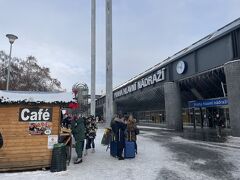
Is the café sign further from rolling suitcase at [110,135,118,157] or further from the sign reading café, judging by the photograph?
the sign reading café

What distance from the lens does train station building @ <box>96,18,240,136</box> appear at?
17689 mm

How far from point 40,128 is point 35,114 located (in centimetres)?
50

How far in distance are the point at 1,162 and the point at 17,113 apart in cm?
160

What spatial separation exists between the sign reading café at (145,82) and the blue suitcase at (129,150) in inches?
748

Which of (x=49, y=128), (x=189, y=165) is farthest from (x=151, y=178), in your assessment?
(x=49, y=128)

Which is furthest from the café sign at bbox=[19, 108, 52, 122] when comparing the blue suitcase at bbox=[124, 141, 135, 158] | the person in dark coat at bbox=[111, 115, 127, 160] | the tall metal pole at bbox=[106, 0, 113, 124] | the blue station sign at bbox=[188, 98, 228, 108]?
the blue station sign at bbox=[188, 98, 228, 108]

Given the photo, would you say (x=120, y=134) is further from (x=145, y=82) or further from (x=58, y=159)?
(x=145, y=82)

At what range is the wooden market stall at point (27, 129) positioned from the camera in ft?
26.4

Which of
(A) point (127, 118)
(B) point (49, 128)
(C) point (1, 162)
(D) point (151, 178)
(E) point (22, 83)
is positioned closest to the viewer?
(D) point (151, 178)

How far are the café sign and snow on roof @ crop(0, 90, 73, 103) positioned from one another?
36 cm

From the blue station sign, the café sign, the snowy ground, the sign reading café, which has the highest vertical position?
the sign reading café

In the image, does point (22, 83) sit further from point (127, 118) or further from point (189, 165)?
point (189, 165)

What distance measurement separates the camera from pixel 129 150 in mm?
10102

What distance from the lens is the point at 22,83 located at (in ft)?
127
